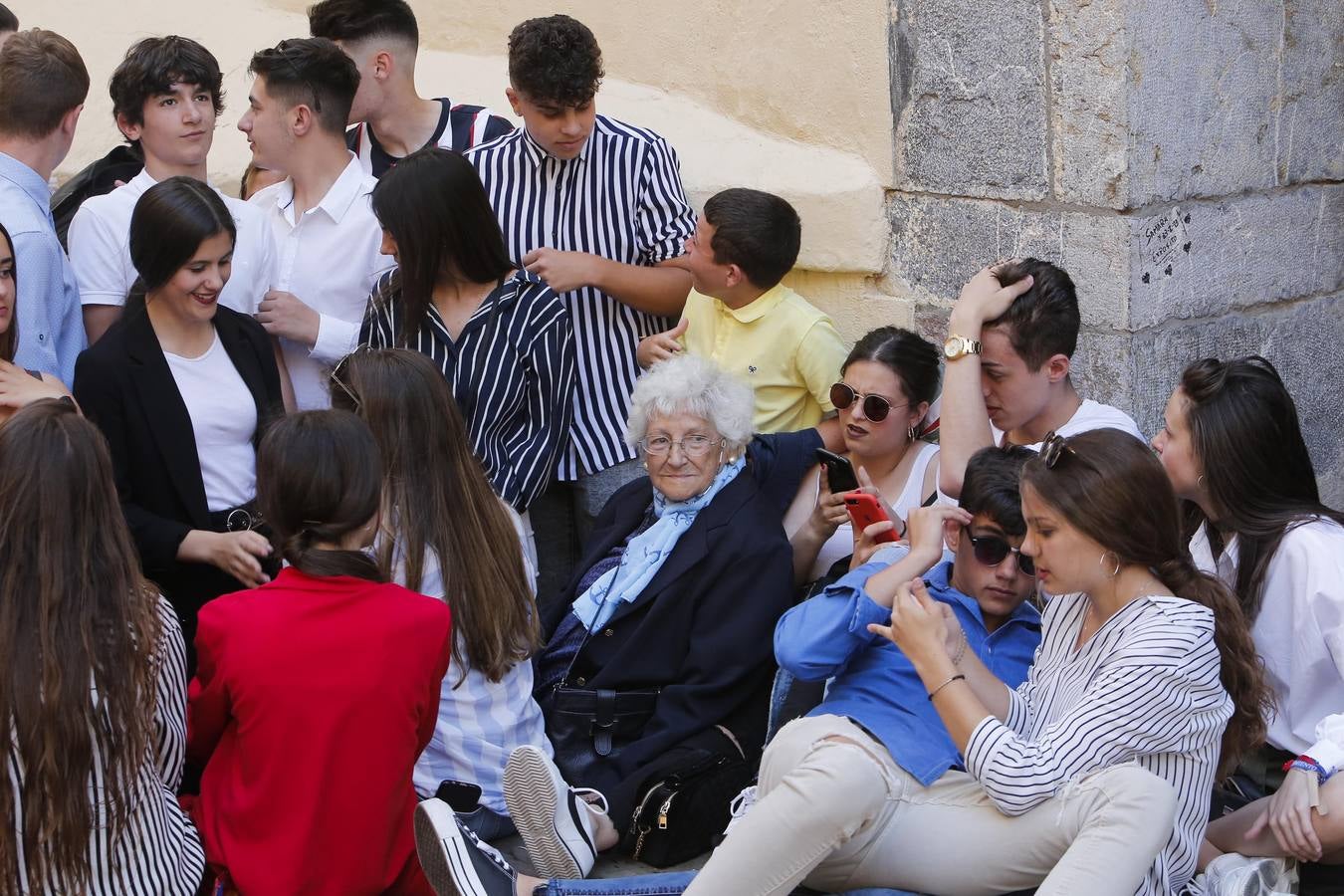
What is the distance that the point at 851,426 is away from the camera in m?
3.93

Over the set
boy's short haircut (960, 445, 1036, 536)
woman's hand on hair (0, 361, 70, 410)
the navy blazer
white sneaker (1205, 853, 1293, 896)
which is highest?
woman's hand on hair (0, 361, 70, 410)

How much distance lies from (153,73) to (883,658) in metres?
2.43

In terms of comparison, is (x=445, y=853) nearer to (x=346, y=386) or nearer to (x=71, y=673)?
(x=71, y=673)

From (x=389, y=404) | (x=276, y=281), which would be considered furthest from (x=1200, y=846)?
(x=276, y=281)

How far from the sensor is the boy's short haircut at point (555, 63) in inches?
161

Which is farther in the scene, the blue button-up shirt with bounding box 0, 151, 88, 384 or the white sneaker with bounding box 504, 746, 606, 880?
the blue button-up shirt with bounding box 0, 151, 88, 384

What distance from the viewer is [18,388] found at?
345 cm

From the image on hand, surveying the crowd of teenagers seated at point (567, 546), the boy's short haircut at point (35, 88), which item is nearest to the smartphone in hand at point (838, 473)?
the crowd of teenagers seated at point (567, 546)

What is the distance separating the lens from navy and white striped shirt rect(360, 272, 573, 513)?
3955 mm

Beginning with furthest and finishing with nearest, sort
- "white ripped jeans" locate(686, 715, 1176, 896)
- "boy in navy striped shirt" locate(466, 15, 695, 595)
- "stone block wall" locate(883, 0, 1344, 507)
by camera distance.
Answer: "boy in navy striped shirt" locate(466, 15, 695, 595) < "stone block wall" locate(883, 0, 1344, 507) < "white ripped jeans" locate(686, 715, 1176, 896)

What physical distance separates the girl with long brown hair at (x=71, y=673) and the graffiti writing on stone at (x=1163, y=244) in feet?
8.55

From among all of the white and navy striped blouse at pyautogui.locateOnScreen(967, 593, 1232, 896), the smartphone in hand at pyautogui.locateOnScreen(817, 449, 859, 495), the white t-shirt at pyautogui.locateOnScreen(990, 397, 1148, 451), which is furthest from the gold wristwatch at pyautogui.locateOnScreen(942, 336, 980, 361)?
the white and navy striped blouse at pyautogui.locateOnScreen(967, 593, 1232, 896)

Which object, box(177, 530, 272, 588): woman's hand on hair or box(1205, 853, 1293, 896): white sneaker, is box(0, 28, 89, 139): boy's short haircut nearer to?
box(177, 530, 272, 588): woman's hand on hair

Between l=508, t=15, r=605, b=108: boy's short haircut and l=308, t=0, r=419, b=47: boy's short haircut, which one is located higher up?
l=308, t=0, r=419, b=47: boy's short haircut
